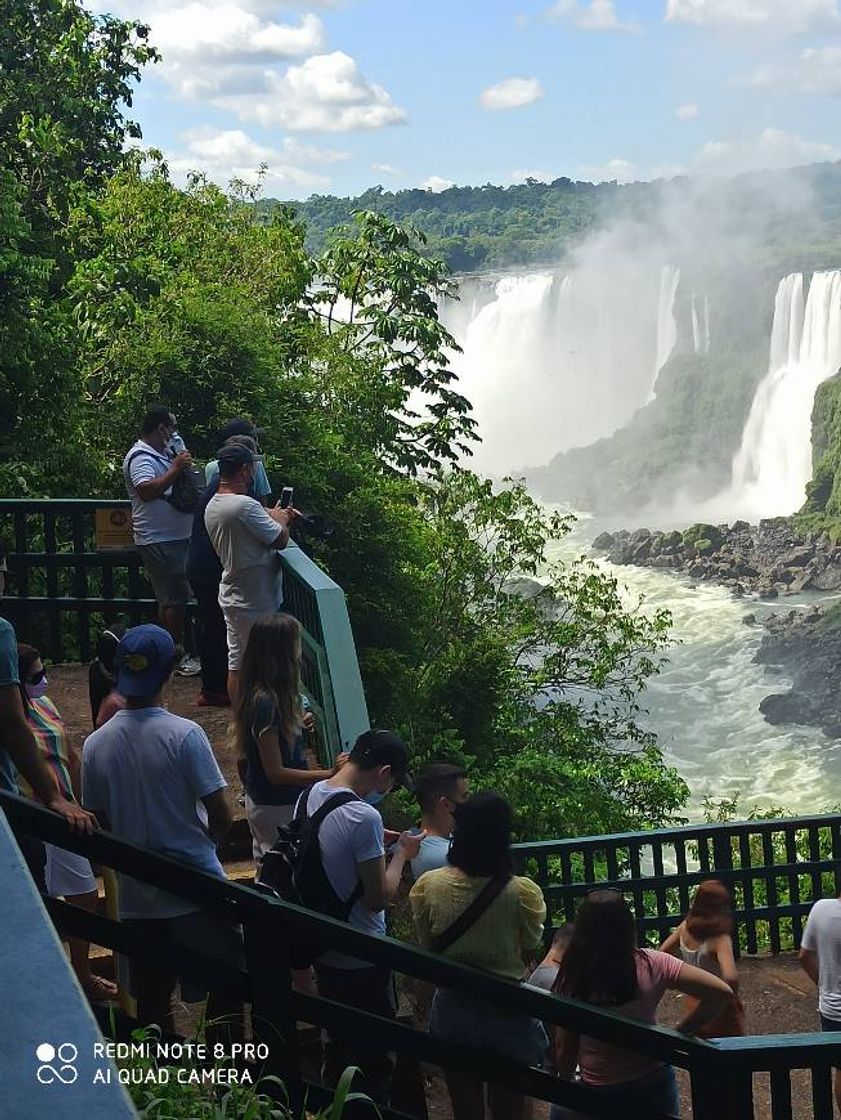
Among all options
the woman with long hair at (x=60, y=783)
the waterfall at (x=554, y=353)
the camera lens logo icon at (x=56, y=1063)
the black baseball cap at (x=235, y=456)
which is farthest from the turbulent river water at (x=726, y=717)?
the waterfall at (x=554, y=353)

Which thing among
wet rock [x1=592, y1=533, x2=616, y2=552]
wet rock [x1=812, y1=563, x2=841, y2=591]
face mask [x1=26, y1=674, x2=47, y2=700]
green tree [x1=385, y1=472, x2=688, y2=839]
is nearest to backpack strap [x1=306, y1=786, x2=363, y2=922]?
face mask [x1=26, y1=674, x2=47, y2=700]

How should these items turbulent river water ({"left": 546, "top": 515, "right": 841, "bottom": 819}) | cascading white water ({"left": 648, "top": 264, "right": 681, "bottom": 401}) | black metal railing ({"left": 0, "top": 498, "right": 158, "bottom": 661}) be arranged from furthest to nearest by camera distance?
cascading white water ({"left": 648, "top": 264, "right": 681, "bottom": 401}), turbulent river water ({"left": 546, "top": 515, "right": 841, "bottom": 819}), black metal railing ({"left": 0, "top": 498, "right": 158, "bottom": 661})

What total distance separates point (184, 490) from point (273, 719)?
253cm

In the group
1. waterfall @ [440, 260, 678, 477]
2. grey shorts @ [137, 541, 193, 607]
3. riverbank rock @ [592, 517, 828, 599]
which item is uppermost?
waterfall @ [440, 260, 678, 477]

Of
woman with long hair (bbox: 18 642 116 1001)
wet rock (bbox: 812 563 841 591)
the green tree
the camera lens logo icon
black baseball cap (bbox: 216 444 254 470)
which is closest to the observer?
the camera lens logo icon

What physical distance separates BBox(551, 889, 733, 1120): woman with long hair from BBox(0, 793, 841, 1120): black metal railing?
50 centimetres

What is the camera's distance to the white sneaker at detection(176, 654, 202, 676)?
778 centimetres

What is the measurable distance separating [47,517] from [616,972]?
4.70 meters

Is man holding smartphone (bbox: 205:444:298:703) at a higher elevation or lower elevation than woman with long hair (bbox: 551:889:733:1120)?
higher

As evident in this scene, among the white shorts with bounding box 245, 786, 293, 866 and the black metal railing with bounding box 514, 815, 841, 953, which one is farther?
the black metal railing with bounding box 514, 815, 841, 953

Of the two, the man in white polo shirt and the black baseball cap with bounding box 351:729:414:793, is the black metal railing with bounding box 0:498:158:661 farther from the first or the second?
the black baseball cap with bounding box 351:729:414:793


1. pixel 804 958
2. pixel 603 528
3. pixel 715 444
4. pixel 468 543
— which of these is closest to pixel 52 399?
pixel 804 958

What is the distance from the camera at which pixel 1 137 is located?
62.6 feet

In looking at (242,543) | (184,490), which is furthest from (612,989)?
(184,490)
